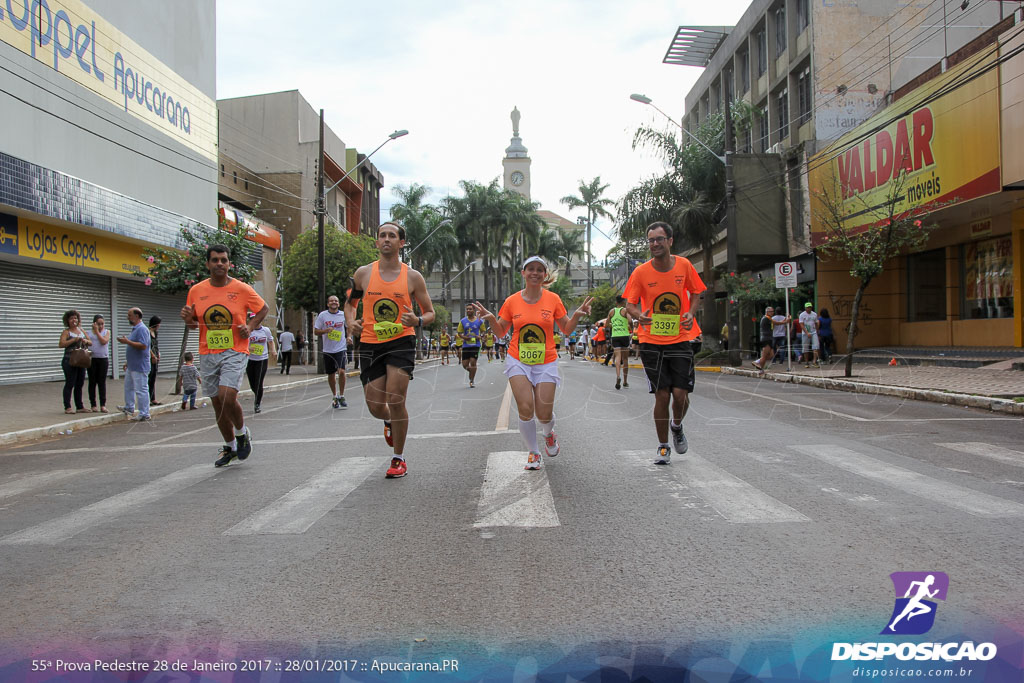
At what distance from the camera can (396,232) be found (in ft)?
22.2

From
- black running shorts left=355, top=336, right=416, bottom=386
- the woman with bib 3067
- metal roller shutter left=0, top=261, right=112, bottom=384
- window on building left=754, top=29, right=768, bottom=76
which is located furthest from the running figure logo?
window on building left=754, top=29, right=768, bottom=76

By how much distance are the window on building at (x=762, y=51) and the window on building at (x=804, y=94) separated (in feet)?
14.0

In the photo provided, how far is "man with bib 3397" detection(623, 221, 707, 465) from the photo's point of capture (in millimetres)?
6992

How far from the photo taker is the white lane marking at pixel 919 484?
506cm

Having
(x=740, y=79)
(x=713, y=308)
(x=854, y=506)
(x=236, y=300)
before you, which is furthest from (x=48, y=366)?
(x=740, y=79)

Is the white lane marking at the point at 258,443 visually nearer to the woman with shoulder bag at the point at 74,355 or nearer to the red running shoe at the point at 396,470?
the red running shoe at the point at 396,470

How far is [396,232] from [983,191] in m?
15.2

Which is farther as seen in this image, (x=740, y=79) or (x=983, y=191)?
(x=740, y=79)

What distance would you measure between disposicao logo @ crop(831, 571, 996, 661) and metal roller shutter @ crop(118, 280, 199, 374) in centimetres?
2362

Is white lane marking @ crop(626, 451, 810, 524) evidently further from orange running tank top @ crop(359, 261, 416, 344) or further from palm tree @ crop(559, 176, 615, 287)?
palm tree @ crop(559, 176, 615, 287)

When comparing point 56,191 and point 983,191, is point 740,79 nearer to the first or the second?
point 983,191

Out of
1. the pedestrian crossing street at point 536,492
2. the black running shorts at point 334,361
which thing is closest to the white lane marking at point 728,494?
the pedestrian crossing street at point 536,492

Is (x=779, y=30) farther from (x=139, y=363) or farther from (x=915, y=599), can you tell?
(x=915, y=599)

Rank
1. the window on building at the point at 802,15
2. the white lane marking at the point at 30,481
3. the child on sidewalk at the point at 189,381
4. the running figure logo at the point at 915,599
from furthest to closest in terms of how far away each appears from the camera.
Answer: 1. the window on building at the point at 802,15
2. the child on sidewalk at the point at 189,381
3. the white lane marking at the point at 30,481
4. the running figure logo at the point at 915,599
